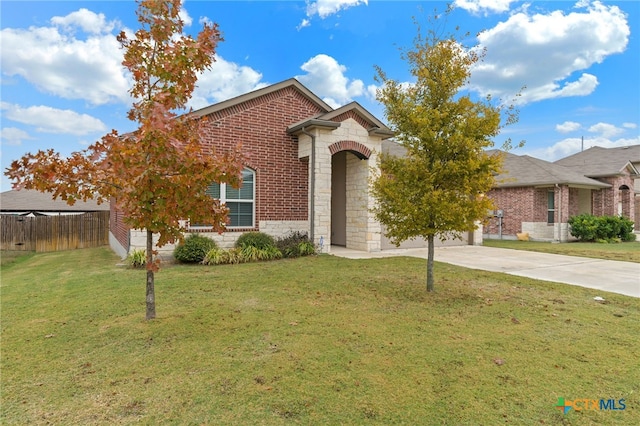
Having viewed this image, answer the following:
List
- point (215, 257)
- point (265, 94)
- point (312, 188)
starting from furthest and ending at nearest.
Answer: point (265, 94), point (312, 188), point (215, 257)

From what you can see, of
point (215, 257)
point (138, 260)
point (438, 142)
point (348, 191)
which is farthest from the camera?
point (348, 191)

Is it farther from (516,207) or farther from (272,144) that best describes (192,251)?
(516,207)

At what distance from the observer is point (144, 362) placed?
12.1ft

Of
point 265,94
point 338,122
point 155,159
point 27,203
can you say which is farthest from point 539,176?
point 27,203

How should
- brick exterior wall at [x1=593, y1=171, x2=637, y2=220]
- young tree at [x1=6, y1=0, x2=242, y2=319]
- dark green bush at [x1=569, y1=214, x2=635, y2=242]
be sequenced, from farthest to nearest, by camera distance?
brick exterior wall at [x1=593, y1=171, x2=637, y2=220] < dark green bush at [x1=569, y1=214, x2=635, y2=242] < young tree at [x1=6, y1=0, x2=242, y2=319]

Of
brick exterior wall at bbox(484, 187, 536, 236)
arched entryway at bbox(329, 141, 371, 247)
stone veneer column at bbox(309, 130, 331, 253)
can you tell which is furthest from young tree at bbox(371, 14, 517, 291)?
brick exterior wall at bbox(484, 187, 536, 236)

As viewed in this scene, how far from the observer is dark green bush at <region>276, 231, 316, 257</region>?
11.2 m

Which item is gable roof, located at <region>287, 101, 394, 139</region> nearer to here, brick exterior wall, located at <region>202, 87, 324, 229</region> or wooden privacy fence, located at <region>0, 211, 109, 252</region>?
brick exterior wall, located at <region>202, 87, 324, 229</region>

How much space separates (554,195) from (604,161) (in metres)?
7.85

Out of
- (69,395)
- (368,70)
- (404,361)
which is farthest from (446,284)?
(69,395)

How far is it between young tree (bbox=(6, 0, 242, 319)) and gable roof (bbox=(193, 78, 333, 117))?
232 inches

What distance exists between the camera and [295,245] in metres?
11.4

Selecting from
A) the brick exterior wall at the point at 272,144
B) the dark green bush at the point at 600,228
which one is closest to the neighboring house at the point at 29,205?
the brick exterior wall at the point at 272,144

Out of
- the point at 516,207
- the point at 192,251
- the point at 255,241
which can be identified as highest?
the point at 516,207
